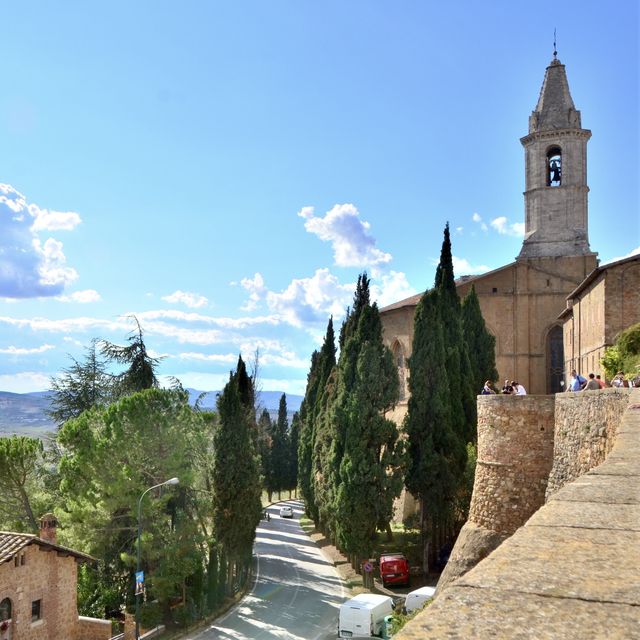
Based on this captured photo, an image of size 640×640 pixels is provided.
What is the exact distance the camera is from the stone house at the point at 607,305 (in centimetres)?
2691

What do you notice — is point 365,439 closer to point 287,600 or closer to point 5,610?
point 287,600

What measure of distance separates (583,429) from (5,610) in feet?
53.5

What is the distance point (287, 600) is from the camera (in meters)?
29.0

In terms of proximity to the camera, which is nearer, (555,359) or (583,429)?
(583,429)

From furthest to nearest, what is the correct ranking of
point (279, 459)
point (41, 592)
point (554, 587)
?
point (279, 459)
point (41, 592)
point (554, 587)

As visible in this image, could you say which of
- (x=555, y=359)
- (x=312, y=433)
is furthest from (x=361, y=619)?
(x=555, y=359)

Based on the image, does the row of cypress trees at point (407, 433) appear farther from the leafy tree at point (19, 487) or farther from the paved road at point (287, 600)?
the leafy tree at point (19, 487)

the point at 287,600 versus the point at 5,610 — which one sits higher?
the point at 5,610

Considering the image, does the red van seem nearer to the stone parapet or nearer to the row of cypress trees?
the row of cypress trees

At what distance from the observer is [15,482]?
96.3ft

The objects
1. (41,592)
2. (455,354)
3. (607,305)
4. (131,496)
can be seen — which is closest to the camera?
(41,592)

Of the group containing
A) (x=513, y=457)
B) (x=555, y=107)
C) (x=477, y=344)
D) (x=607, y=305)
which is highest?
(x=555, y=107)

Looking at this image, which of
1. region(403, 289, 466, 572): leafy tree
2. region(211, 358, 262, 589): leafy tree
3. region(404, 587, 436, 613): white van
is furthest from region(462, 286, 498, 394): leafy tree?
region(404, 587, 436, 613): white van

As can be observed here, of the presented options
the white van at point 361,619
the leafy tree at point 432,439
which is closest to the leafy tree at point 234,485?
the leafy tree at point 432,439
